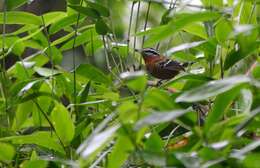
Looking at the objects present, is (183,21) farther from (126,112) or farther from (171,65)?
(171,65)

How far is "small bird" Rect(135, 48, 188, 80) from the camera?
116 cm

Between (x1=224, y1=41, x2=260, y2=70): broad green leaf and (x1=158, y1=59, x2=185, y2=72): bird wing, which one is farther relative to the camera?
(x1=158, y1=59, x2=185, y2=72): bird wing

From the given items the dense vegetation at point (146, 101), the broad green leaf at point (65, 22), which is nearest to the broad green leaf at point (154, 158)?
the dense vegetation at point (146, 101)

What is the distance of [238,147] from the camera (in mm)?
704

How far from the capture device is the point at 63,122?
0.76m

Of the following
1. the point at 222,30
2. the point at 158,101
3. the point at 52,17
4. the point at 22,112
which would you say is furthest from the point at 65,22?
the point at 158,101

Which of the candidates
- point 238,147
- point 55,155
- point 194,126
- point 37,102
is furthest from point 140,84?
point 37,102

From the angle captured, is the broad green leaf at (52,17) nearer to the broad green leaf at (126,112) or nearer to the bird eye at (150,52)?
the bird eye at (150,52)

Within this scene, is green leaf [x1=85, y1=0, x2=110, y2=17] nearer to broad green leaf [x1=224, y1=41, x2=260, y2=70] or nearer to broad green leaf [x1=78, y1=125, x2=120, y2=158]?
broad green leaf [x1=224, y1=41, x2=260, y2=70]

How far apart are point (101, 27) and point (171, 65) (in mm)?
330

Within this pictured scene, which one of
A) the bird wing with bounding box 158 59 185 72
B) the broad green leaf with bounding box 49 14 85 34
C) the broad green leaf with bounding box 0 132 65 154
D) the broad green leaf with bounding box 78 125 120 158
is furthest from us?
the bird wing with bounding box 158 59 185 72

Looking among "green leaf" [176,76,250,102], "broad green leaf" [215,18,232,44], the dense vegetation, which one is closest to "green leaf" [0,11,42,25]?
the dense vegetation

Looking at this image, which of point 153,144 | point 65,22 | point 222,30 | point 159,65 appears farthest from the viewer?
point 159,65

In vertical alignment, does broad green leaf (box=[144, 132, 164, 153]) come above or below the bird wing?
above
